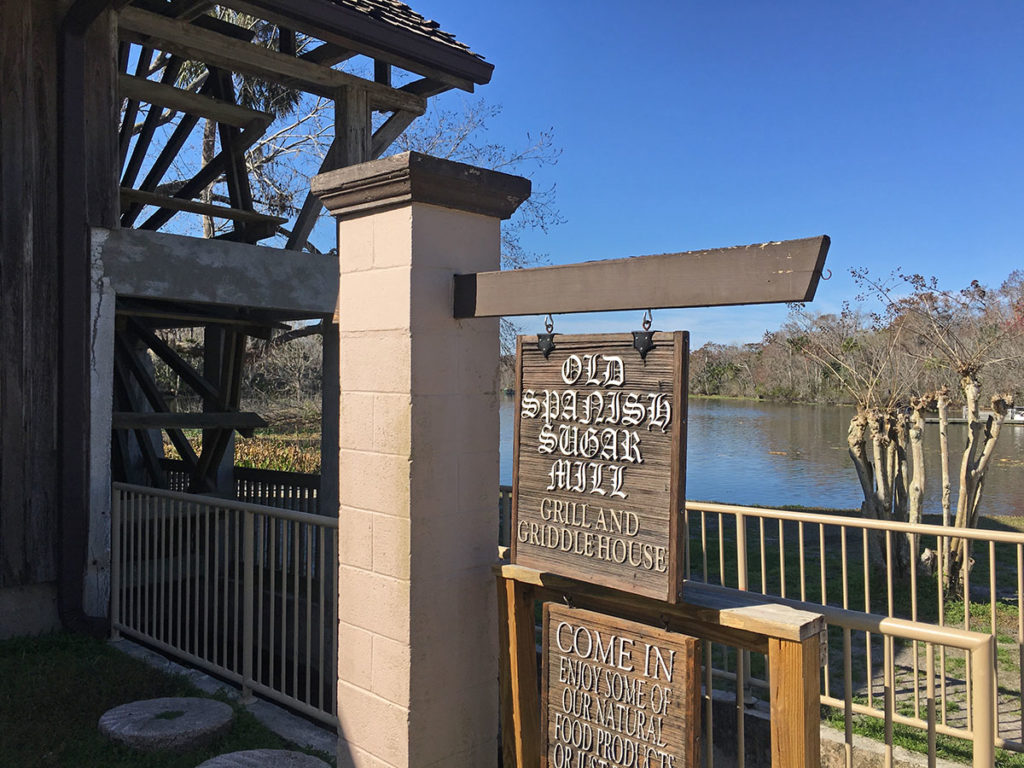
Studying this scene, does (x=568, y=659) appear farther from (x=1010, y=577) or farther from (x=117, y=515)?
(x=1010, y=577)

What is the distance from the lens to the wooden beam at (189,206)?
8.82m

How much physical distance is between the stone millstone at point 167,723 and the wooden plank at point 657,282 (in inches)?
102

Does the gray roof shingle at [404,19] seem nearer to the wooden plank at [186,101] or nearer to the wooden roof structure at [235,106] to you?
the wooden roof structure at [235,106]

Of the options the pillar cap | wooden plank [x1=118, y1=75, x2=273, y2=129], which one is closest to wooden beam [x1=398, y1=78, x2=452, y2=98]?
wooden plank [x1=118, y1=75, x2=273, y2=129]

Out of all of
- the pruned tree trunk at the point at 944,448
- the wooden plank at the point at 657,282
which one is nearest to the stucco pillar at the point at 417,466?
the wooden plank at the point at 657,282

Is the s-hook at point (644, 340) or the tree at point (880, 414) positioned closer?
the s-hook at point (644, 340)

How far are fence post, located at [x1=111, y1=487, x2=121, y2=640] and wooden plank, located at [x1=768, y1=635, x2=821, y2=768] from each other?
5.18 metres

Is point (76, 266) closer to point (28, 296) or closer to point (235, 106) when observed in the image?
point (28, 296)

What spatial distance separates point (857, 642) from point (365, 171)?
18.9 ft

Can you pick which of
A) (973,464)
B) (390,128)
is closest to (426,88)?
(390,128)

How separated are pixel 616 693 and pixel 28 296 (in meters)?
5.45

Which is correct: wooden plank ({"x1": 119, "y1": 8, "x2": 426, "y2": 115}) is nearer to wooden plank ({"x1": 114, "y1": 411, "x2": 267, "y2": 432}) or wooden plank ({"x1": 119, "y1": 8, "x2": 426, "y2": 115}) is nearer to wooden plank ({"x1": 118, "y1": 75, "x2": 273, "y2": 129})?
wooden plank ({"x1": 118, "y1": 75, "x2": 273, "y2": 129})

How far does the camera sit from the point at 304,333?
29.9 feet

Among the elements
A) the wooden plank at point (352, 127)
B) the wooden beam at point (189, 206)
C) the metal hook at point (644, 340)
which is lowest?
the metal hook at point (644, 340)
